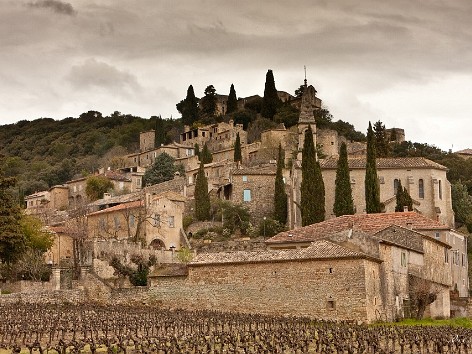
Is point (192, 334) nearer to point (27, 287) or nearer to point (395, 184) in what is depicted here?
point (27, 287)

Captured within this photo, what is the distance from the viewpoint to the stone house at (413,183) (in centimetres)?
7794

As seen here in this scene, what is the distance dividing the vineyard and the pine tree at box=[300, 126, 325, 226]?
951 inches

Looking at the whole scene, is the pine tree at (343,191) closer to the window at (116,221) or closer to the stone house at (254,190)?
the stone house at (254,190)

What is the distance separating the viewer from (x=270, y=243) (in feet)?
185

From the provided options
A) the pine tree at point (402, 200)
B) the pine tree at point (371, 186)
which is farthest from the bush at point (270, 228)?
the pine tree at point (402, 200)

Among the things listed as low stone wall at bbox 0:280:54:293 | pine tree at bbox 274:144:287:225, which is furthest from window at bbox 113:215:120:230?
low stone wall at bbox 0:280:54:293

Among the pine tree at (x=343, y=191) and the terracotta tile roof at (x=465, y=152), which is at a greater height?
the terracotta tile roof at (x=465, y=152)

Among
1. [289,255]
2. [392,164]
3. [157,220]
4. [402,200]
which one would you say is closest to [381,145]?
[392,164]

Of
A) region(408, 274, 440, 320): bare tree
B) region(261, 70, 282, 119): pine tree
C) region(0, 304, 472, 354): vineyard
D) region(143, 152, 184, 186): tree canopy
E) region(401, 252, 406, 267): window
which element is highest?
region(261, 70, 282, 119): pine tree

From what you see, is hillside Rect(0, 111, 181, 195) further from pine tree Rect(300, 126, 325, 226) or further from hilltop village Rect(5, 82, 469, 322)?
pine tree Rect(300, 126, 325, 226)

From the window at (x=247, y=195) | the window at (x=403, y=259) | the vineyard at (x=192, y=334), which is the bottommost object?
the vineyard at (x=192, y=334)

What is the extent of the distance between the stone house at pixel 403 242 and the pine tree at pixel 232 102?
225ft

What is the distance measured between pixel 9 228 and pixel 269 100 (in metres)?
73.3

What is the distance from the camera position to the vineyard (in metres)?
32.7
